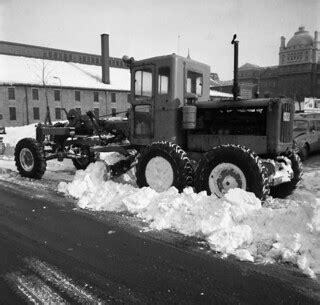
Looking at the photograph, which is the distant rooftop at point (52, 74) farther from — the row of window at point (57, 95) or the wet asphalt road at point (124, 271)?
the wet asphalt road at point (124, 271)

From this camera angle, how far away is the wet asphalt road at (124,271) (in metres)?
3.32

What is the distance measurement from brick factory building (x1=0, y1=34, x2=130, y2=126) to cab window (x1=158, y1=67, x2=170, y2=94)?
4223 cm

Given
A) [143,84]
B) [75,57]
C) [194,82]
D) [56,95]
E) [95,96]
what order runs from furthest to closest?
[75,57], [95,96], [56,95], [194,82], [143,84]

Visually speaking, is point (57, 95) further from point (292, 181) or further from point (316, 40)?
point (316, 40)

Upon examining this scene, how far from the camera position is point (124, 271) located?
382 cm

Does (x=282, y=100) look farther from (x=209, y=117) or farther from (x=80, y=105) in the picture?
(x=80, y=105)

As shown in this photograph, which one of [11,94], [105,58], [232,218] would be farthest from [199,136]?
[105,58]

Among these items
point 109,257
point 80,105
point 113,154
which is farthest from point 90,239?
point 80,105

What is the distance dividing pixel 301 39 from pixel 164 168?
96427 millimetres

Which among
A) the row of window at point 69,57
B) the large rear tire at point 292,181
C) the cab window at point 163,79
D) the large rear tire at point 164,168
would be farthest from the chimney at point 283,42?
the large rear tire at point 164,168

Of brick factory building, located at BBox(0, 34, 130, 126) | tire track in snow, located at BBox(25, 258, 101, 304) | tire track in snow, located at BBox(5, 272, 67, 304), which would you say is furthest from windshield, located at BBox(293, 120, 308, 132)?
brick factory building, located at BBox(0, 34, 130, 126)

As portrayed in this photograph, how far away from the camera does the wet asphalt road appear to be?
332cm

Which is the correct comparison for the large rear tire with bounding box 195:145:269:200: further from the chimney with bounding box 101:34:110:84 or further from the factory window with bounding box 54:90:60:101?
the chimney with bounding box 101:34:110:84

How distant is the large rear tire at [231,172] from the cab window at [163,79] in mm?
1759
